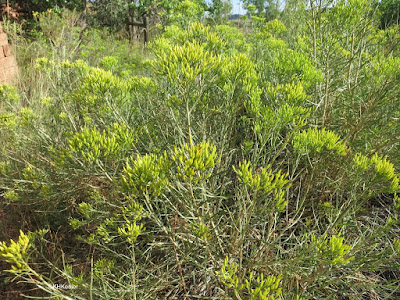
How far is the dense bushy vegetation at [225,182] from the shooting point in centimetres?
112

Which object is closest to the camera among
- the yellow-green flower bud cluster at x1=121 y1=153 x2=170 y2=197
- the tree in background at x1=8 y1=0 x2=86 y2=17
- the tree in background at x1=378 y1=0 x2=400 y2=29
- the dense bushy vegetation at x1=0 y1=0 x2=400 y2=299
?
the yellow-green flower bud cluster at x1=121 y1=153 x2=170 y2=197

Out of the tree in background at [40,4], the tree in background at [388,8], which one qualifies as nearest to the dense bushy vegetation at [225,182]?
the tree in background at [388,8]

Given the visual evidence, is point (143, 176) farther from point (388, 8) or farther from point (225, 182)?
point (388, 8)

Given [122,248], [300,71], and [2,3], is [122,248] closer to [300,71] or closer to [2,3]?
[300,71]

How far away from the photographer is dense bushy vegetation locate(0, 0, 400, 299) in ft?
3.69

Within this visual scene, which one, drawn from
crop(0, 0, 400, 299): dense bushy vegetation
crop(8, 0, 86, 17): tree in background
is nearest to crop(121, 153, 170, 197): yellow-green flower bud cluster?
crop(0, 0, 400, 299): dense bushy vegetation

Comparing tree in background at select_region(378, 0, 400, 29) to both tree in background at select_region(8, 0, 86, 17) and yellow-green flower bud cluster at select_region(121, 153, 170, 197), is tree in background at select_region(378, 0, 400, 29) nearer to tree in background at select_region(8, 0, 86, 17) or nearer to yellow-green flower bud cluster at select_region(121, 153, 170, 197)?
yellow-green flower bud cluster at select_region(121, 153, 170, 197)

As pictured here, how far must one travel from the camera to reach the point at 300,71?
156 centimetres

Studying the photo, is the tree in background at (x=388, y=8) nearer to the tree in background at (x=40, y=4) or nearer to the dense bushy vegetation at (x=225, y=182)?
the dense bushy vegetation at (x=225, y=182)

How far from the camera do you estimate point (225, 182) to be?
6.31 ft

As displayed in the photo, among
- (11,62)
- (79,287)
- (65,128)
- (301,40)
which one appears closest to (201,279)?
(79,287)

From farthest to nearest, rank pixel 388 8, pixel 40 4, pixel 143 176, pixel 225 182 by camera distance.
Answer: pixel 40 4 < pixel 388 8 < pixel 225 182 < pixel 143 176

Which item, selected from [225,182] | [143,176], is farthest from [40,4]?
[143,176]

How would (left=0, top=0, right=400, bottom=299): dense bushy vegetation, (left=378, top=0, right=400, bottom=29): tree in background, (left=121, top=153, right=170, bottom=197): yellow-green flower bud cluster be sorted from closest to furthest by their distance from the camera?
(left=121, top=153, right=170, bottom=197): yellow-green flower bud cluster → (left=0, top=0, right=400, bottom=299): dense bushy vegetation → (left=378, top=0, right=400, bottom=29): tree in background
